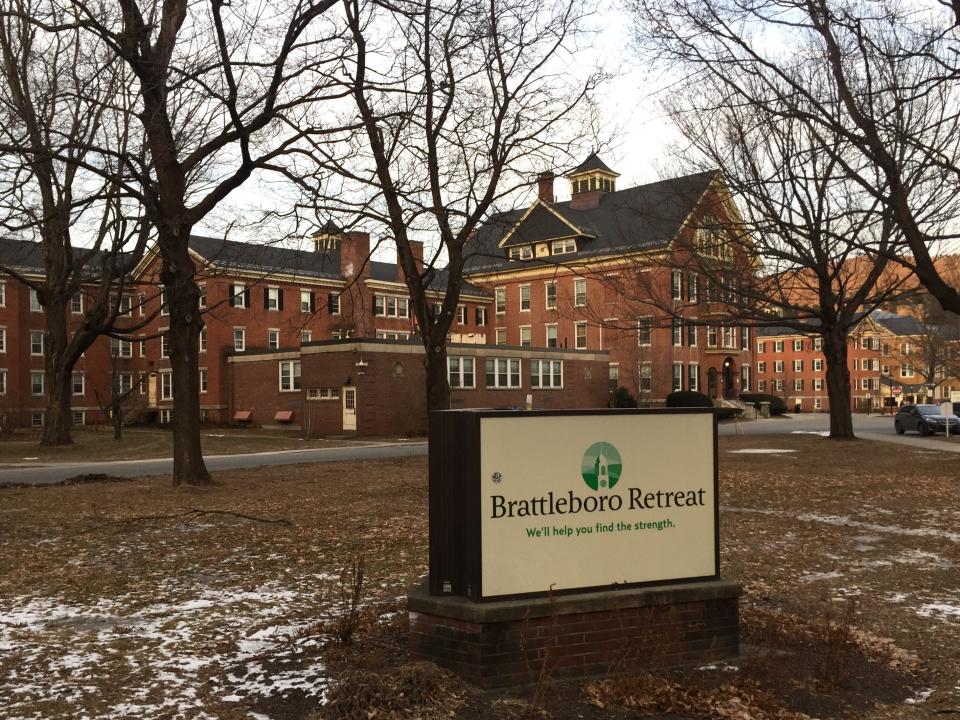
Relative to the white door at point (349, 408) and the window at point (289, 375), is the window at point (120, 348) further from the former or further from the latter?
the white door at point (349, 408)

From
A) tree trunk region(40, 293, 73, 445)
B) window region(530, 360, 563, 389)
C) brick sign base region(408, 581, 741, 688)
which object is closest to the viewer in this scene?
brick sign base region(408, 581, 741, 688)

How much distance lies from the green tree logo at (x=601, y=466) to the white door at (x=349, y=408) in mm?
38453

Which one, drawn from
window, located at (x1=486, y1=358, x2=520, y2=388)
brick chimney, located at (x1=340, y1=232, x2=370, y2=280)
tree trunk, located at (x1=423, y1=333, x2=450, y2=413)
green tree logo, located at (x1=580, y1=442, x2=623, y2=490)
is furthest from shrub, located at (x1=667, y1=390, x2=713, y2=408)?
green tree logo, located at (x1=580, y1=442, x2=623, y2=490)

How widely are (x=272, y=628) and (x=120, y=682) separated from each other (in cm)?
143

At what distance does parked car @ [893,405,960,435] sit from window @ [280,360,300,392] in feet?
102

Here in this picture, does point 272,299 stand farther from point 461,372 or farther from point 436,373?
point 436,373

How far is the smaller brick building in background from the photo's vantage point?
4381 cm

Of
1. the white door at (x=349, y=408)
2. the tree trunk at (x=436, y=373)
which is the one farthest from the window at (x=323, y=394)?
the tree trunk at (x=436, y=373)

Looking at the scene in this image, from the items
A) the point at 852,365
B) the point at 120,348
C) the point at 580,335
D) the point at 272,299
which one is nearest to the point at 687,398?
the point at 580,335

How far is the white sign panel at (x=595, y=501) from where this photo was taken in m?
5.61

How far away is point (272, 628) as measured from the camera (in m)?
6.85

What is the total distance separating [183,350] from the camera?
16.9 m

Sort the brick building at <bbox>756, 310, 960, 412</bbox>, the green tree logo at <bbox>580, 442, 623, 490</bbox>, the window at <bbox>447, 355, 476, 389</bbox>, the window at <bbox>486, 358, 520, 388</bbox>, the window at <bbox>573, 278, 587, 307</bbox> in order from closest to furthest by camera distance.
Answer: the green tree logo at <bbox>580, 442, 623, 490</bbox>, the window at <bbox>447, 355, 476, 389</bbox>, the window at <bbox>486, 358, 520, 388</bbox>, the window at <bbox>573, 278, 587, 307</bbox>, the brick building at <bbox>756, 310, 960, 412</bbox>

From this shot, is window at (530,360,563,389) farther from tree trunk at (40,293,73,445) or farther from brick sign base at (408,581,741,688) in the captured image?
brick sign base at (408,581,741,688)
